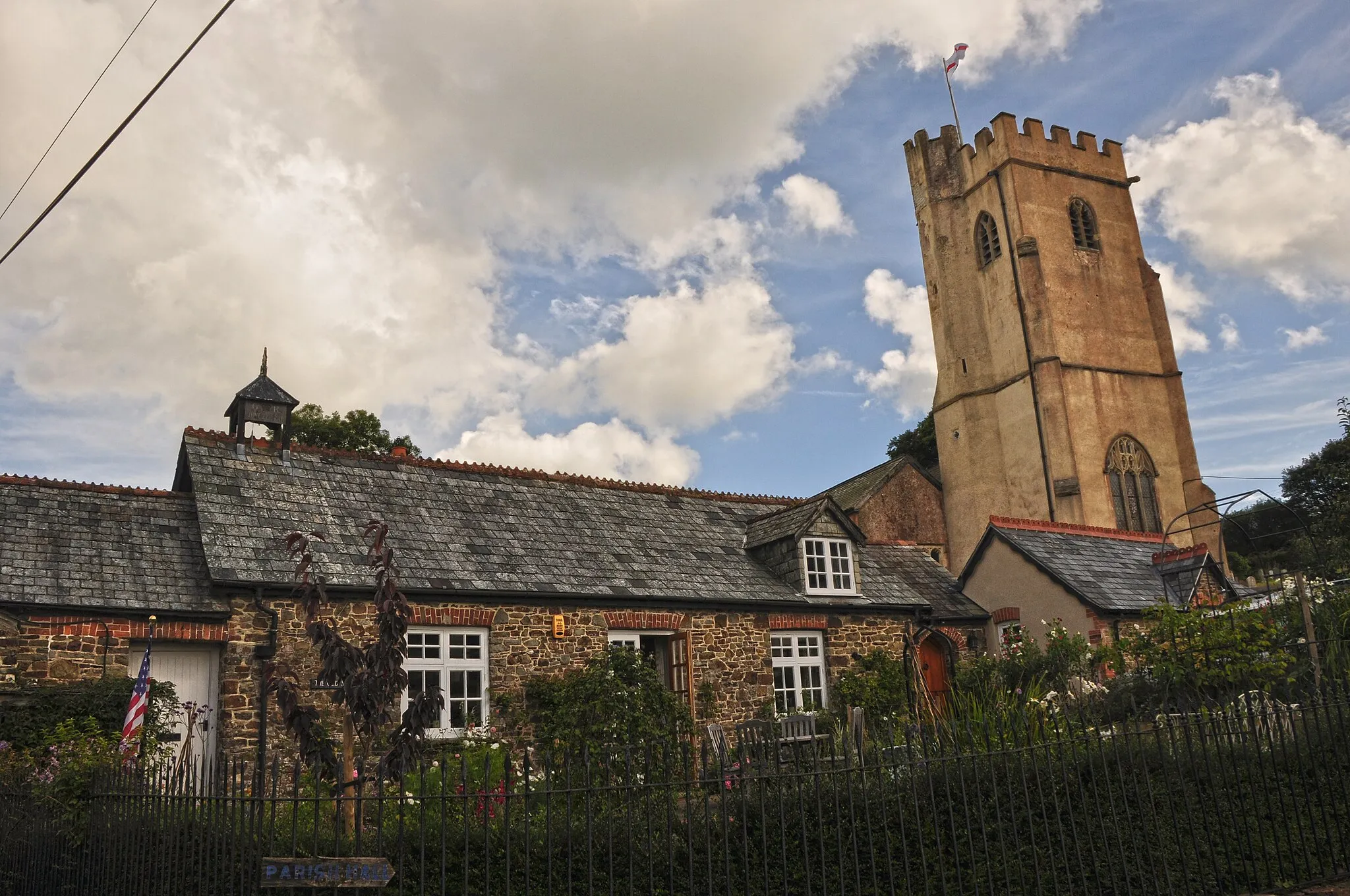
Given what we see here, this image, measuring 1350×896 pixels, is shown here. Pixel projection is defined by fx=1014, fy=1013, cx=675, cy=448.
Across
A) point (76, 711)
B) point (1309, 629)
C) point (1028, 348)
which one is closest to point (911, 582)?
point (1309, 629)

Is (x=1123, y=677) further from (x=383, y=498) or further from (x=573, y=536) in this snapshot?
(x=383, y=498)

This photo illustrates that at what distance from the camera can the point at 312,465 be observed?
16.7 meters

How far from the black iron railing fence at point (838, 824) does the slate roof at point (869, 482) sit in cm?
2199

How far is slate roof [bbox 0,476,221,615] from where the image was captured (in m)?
12.5

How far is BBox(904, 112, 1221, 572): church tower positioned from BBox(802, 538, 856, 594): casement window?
12515mm

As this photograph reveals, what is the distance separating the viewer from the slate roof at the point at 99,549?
12461 millimetres

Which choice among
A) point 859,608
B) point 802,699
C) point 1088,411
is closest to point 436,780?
point 802,699

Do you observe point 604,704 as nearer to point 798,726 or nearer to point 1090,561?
point 798,726

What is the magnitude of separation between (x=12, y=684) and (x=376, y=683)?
5873 millimetres

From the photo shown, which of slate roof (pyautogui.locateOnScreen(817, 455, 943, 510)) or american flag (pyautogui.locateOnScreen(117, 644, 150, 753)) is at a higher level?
slate roof (pyautogui.locateOnScreen(817, 455, 943, 510))

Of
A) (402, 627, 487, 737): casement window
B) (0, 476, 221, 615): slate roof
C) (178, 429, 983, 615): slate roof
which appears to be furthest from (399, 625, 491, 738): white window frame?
(0, 476, 221, 615): slate roof

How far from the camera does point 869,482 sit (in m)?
32.1

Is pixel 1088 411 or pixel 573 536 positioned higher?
pixel 1088 411

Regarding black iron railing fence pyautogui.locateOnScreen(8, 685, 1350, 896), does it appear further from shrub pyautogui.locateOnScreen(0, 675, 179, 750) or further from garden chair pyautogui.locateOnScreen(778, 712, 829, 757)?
garden chair pyautogui.locateOnScreen(778, 712, 829, 757)
